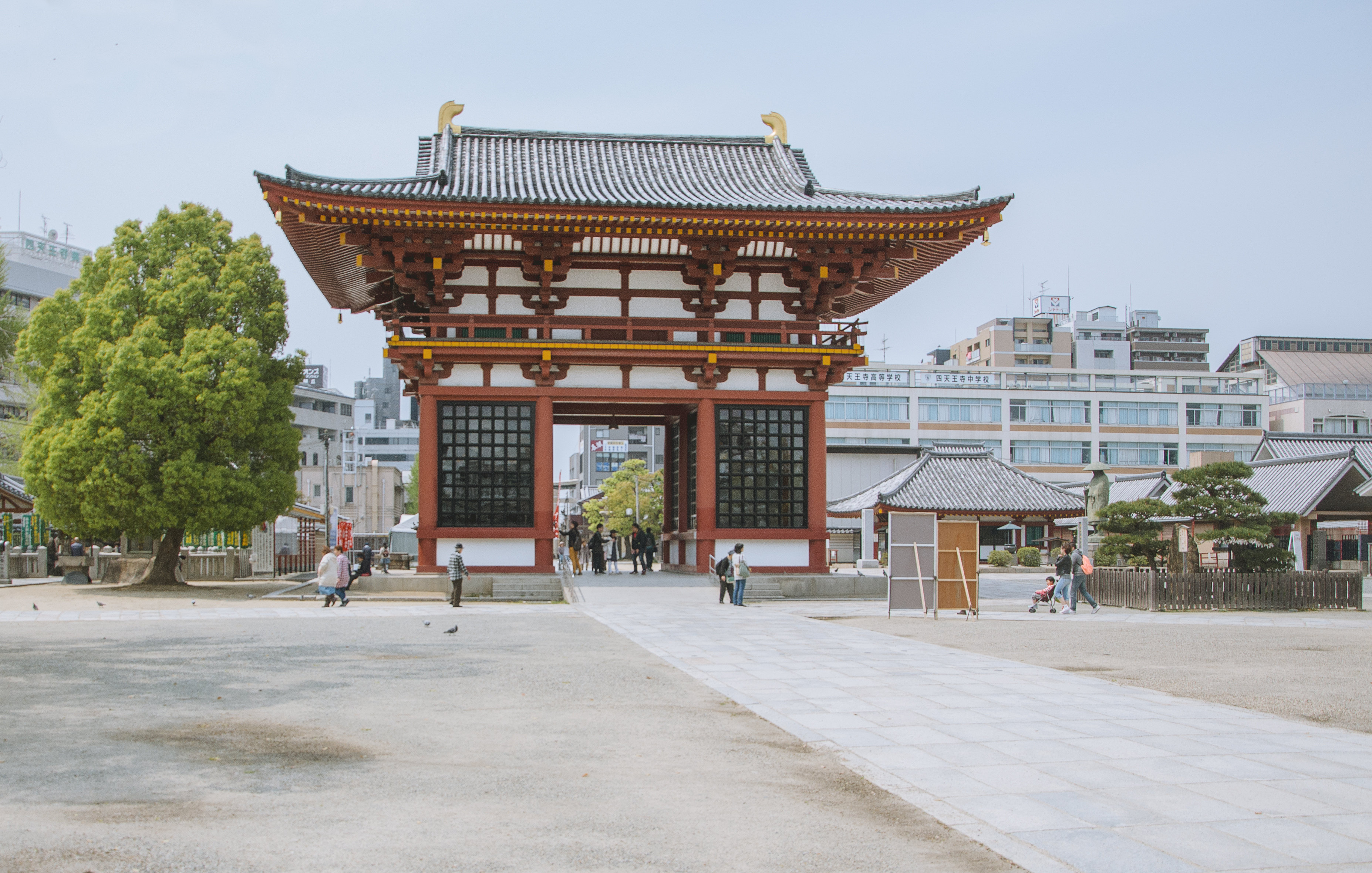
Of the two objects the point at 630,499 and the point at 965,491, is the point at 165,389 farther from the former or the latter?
the point at 630,499

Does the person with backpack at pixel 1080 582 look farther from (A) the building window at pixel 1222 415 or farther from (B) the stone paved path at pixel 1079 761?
(A) the building window at pixel 1222 415

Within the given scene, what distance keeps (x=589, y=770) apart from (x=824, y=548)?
71.7 feet

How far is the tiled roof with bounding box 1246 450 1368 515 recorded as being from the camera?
46719 mm

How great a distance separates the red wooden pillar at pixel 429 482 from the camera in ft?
89.8

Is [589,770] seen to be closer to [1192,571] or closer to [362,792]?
[362,792]

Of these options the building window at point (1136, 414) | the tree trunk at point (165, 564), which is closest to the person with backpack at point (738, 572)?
the tree trunk at point (165, 564)

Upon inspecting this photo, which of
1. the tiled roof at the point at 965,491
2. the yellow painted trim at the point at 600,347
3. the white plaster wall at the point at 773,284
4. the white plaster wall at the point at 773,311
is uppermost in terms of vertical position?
the white plaster wall at the point at 773,284

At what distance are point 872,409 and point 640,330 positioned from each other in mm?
54738

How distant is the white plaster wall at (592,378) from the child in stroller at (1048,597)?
11.7 metres

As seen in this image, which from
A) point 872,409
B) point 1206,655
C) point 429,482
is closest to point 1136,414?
point 872,409

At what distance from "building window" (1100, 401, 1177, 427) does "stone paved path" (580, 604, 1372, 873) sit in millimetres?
76505

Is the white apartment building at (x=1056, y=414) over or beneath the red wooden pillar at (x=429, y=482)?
over

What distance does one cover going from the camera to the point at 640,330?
2911 centimetres

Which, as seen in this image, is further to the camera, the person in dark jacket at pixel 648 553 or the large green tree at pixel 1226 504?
the person in dark jacket at pixel 648 553
